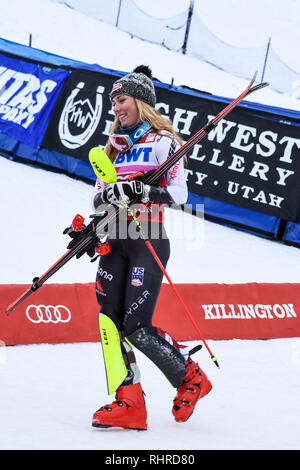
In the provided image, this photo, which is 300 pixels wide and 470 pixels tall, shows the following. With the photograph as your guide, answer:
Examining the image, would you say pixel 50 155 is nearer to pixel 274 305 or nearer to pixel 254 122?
pixel 254 122

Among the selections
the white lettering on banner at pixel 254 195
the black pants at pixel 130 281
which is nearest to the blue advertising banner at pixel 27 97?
the white lettering on banner at pixel 254 195

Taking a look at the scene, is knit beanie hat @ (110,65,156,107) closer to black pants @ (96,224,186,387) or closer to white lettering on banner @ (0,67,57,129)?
black pants @ (96,224,186,387)

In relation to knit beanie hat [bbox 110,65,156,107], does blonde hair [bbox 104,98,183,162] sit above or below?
below

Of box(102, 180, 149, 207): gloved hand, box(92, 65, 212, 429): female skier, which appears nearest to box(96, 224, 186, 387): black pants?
box(92, 65, 212, 429): female skier

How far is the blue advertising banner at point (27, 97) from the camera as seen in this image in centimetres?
1102

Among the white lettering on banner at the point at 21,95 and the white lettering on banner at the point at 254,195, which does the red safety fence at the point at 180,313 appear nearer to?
the white lettering on banner at the point at 254,195

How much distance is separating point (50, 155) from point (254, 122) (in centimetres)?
342

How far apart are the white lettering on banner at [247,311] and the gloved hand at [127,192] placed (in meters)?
2.42

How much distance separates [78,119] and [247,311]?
5682 millimetres

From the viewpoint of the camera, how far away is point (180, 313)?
19.1ft

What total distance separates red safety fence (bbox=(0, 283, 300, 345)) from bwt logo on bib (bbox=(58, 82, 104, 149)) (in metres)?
5.26

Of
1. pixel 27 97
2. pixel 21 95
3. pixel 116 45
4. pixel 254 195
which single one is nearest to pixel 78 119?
pixel 27 97

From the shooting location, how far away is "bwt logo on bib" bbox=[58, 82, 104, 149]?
10695 millimetres
